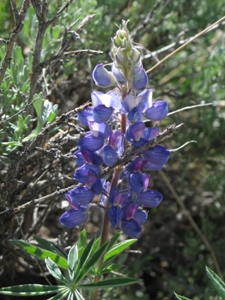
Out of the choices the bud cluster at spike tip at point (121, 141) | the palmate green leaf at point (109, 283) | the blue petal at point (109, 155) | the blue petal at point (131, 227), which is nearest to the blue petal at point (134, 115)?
the bud cluster at spike tip at point (121, 141)

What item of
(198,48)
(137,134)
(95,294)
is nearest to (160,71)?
(198,48)

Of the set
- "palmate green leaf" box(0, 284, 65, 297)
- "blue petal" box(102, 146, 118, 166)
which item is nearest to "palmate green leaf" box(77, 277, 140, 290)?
"palmate green leaf" box(0, 284, 65, 297)

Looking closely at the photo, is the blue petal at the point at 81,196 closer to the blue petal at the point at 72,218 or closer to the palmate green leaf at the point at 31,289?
the blue petal at the point at 72,218

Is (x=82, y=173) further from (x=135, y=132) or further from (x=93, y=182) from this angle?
(x=135, y=132)

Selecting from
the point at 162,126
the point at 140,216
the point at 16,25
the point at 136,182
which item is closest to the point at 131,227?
the point at 140,216

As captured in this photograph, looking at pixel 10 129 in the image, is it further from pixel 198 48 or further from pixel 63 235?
pixel 198 48

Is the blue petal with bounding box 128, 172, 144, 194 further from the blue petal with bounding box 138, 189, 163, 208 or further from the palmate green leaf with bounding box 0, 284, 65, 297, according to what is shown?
the palmate green leaf with bounding box 0, 284, 65, 297

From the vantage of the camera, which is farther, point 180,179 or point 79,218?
point 180,179
